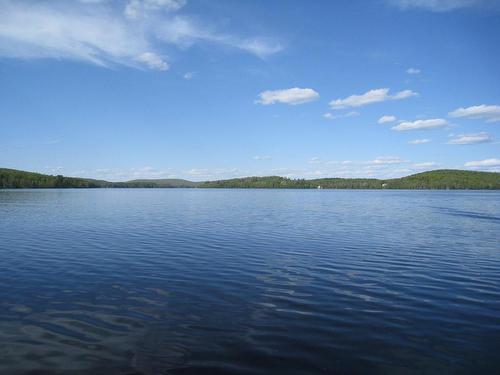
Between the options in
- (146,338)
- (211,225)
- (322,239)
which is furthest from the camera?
(211,225)

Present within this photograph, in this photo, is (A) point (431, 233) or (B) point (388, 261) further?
(A) point (431, 233)

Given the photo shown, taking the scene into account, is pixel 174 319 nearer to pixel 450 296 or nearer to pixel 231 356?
pixel 231 356

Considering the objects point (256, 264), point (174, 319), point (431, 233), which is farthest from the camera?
point (431, 233)

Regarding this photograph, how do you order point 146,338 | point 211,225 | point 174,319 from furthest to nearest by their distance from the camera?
point 211,225 < point 174,319 < point 146,338

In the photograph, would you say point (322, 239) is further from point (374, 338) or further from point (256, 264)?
point (374, 338)

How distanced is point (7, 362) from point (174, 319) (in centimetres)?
443

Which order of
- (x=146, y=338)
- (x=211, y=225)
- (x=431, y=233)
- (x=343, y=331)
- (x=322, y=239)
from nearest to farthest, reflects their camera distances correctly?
1. (x=146, y=338)
2. (x=343, y=331)
3. (x=322, y=239)
4. (x=431, y=233)
5. (x=211, y=225)

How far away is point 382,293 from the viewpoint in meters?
15.0

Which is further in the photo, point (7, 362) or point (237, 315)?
point (237, 315)

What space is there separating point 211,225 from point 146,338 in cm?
2901

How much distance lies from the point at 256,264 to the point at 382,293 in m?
7.39

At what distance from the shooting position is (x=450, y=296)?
48.0ft

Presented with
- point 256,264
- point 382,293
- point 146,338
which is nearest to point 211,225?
point 256,264

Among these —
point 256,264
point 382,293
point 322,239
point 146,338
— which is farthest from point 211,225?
point 146,338
